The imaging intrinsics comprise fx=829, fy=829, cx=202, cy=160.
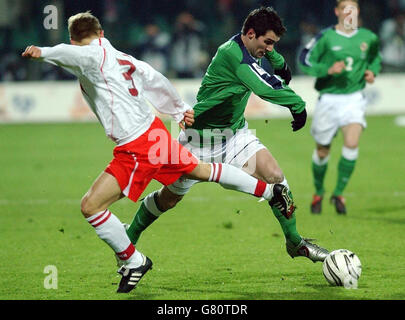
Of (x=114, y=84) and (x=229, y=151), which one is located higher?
(x=114, y=84)

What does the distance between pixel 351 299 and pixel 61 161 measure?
9.32m

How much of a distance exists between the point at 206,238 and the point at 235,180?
2.16 m

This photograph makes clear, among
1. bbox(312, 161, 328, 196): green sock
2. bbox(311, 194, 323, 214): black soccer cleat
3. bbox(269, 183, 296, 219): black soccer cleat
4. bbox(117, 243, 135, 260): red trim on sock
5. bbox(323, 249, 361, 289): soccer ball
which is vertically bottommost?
bbox(311, 194, 323, 214): black soccer cleat

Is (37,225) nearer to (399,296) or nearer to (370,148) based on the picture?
(399,296)

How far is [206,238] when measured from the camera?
799cm

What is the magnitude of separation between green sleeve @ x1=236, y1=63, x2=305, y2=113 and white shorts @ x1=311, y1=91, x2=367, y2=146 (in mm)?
3248

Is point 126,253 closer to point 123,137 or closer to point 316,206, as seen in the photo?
point 123,137

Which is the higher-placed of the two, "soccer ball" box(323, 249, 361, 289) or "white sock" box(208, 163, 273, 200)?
"white sock" box(208, 163, 273, 200)

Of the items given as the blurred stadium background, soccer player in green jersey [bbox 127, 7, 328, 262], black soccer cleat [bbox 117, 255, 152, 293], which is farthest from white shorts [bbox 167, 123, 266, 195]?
the blurred stadium background

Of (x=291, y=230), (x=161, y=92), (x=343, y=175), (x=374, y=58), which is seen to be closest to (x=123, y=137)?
(x=161, y=92)

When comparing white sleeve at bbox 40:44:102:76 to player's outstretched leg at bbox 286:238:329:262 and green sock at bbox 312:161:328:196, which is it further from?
green sock at bbox 312:161:328:196

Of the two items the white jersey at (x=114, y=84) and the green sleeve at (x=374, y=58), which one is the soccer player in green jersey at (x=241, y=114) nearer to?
the white jersey at (x=114, y=84)

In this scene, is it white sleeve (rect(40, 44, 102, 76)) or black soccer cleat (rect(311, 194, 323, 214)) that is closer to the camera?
white sleeve (rect(40, 44, 102, 76))

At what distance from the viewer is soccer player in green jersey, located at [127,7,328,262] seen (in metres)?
6.24
